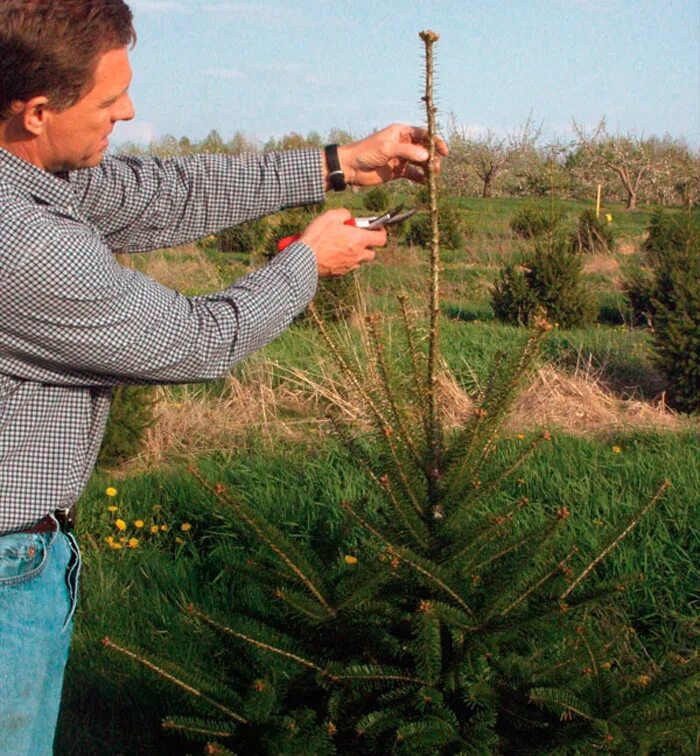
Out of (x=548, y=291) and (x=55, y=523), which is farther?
(x=548, y=291)

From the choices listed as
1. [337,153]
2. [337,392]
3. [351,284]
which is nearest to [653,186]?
[351,284]

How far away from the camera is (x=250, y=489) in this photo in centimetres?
499

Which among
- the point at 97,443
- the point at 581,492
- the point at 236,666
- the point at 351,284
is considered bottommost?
the point at 351,284

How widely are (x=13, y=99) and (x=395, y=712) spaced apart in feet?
4.59

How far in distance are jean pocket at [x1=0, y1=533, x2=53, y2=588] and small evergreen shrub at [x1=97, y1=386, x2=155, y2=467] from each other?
12.9ft

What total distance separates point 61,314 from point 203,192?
849mm

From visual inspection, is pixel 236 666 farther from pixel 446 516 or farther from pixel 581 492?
pixel 581 492

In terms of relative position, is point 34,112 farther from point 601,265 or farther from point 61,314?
point 601,265

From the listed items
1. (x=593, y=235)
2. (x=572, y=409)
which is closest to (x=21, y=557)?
(x=572, y=409)

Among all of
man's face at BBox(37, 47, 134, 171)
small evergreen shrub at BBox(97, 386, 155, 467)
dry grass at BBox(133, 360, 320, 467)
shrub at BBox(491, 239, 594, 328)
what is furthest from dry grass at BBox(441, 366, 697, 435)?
man's face at BBox(37, 47, 134, 171)

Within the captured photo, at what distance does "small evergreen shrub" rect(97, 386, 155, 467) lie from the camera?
590 centimetres

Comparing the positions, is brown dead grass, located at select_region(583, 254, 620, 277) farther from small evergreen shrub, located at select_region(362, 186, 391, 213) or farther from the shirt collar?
the shirt collar

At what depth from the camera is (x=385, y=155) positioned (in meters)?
2.49

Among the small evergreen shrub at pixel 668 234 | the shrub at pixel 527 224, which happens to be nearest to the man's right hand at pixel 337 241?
the small evergreen shrub at pixel 668 234
